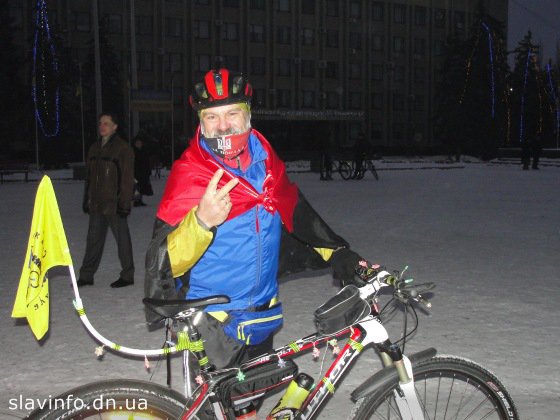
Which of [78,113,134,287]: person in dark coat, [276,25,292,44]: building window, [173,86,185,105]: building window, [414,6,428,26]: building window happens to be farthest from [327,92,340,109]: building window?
[78,113,134,287]: person in dark coat

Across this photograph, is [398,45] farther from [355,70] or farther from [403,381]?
[403,381]

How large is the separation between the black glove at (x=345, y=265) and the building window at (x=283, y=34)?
70685 mm

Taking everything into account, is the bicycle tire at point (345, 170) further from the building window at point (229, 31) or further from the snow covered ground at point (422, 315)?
the building window at point (229, 31)

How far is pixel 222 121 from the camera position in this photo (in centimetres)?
286

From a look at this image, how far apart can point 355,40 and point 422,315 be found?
2815 inches

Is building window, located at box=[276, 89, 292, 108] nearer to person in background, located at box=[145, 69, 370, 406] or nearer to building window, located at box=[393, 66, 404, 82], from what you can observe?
building window, located at box=[393, 66, 404, 82]

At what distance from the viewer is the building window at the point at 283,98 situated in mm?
71688

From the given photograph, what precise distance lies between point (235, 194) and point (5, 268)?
715cm

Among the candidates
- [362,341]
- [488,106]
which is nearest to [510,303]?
[362,341]

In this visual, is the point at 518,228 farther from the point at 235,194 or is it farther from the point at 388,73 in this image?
the point at 388,73

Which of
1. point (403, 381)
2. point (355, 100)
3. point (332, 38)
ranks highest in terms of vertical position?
point (332, 38)

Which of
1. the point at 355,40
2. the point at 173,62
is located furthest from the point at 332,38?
the point at 173,62

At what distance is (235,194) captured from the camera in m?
2.73

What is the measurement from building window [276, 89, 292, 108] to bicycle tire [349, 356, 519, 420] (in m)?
69.3
